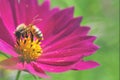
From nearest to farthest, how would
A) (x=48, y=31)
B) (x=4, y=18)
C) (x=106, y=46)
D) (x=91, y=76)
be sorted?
(x=4, y=18), (x=48, y=31), (x=91, y=76), (x=106, y=46)

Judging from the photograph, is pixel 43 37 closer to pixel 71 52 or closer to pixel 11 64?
pixel 71 52

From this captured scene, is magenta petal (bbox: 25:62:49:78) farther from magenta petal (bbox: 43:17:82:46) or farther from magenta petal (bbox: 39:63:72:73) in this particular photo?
magenta petal (bbox: 43:17:82:46)

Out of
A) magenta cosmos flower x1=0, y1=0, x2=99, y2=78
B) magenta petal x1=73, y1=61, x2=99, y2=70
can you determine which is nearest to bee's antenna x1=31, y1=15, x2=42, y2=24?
magenta cosmos flower x1=0, y1=0, x2=99, y2=78

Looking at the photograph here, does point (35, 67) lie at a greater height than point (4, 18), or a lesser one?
lesser

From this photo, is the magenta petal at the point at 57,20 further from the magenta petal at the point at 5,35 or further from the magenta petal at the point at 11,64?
the magenta petal at the point at 11,64

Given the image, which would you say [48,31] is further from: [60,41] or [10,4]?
[10,4]

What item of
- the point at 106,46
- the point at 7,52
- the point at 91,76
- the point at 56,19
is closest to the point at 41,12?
the point at 56,19
